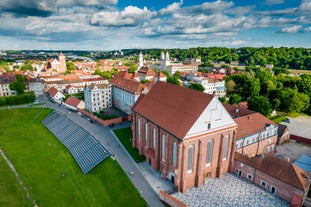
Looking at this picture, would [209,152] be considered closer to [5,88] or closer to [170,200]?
[170,200]

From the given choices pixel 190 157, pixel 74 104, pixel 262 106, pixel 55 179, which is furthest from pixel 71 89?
pixel 190 157

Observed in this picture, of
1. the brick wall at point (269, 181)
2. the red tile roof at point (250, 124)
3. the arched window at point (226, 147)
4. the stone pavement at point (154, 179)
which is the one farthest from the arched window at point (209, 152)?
the red tile roof at point (250, 124)

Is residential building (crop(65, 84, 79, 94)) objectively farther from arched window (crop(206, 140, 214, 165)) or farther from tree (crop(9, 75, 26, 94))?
arched window (crop(206, 140, 214, 165))

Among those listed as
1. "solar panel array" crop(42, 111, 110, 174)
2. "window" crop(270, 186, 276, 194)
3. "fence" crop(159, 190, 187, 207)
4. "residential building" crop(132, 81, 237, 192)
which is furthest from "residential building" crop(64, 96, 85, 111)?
"window" crop(270, 186, 276, 194)

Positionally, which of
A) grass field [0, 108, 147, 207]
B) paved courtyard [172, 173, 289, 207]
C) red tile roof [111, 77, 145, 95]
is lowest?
grass field [0, 108, 147, 207]

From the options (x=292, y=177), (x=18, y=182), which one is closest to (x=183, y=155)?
(x=292, y=177)

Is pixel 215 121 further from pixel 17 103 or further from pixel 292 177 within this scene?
pixel 17 103

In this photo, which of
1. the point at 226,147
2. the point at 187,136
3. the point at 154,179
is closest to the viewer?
the point at 187,136
